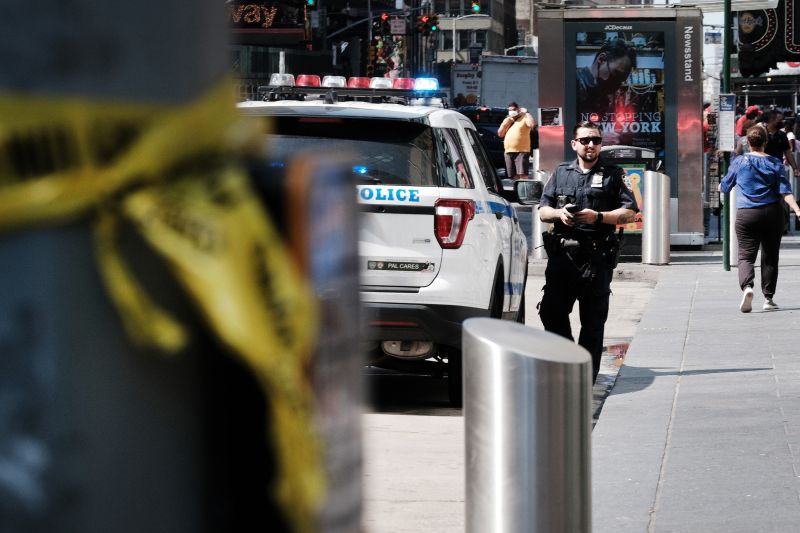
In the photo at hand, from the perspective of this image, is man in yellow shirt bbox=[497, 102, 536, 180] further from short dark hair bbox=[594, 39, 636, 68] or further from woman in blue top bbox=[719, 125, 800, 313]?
woman in blue top bbox=[719, 125, 800, 313]

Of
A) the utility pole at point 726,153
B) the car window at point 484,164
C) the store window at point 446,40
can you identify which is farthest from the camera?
the store window at point 446,40

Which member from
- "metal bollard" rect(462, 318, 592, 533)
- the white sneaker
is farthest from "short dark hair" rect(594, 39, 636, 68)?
"metal bollard" rect(462, 318, 592, 533)

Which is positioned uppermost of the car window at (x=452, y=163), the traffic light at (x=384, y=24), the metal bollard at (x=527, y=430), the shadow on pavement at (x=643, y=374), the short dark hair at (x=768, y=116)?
the traffic light at (x=384, y=24)

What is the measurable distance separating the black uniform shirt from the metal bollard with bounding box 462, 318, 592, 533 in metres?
5.94

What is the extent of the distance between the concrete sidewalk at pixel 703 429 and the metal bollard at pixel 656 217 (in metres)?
5.47

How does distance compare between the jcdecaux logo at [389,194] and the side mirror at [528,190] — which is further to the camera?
the side mirror at [528,190]

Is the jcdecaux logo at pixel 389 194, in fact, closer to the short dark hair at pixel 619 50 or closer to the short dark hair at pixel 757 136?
the short dark hair at pixel 757 136

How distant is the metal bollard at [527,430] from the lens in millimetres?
3307

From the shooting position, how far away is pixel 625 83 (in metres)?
20.5

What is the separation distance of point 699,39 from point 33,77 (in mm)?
20112

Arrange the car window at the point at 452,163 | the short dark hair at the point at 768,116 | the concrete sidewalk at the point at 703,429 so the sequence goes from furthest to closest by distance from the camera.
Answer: the short dark hair at the point at 768,116 < the car window at the point at 452,163 < the concrete sidewalk at the point at 703,429

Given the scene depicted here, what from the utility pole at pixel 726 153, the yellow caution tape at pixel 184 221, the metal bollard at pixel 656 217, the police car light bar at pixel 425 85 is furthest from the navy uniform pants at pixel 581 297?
the metal bollard at pixel 656 217

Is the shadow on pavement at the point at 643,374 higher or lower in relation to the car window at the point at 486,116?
lower

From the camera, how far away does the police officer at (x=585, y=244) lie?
365 inches
